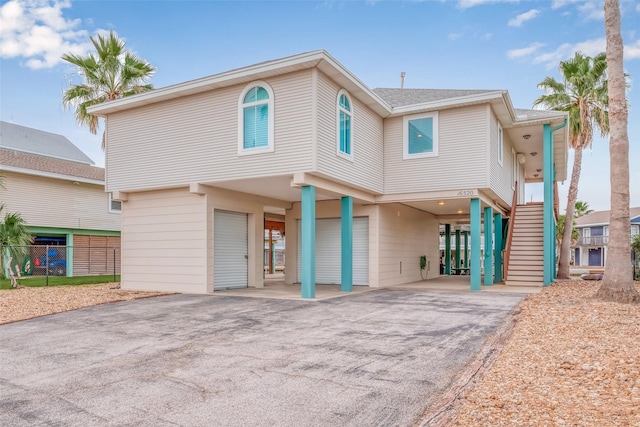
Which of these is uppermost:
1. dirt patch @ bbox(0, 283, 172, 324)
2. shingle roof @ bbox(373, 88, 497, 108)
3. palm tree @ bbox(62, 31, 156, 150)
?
palm tree @ bbox(62, 31, 156, 150)

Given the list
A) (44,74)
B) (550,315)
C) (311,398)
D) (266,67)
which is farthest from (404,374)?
(44,74)

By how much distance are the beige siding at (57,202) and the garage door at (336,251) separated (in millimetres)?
11713

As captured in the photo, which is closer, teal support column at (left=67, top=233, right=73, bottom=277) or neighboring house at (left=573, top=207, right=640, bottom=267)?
teal support column at (left=67, top=233, right=73, bottom=277)

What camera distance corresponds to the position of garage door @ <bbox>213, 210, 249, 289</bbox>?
39.9 feet

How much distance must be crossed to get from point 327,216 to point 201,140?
16.6ft

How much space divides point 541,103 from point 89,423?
1856 centimetres

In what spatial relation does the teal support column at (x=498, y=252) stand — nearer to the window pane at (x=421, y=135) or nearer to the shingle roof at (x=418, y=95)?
→ the shingle roof at (x=418, y=95)

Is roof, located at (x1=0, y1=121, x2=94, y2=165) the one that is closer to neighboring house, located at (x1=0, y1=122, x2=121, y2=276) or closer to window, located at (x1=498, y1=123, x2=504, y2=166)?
neighboring house, located at (x1=0, y1=122, x2=121, y2=276)

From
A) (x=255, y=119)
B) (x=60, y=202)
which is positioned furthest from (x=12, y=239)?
(x=255, y=119)

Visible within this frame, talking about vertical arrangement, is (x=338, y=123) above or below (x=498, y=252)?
above

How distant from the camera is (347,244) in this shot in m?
11.7

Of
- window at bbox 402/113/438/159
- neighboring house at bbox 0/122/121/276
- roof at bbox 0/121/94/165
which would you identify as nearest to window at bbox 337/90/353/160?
window at bbox 402/113/438/159

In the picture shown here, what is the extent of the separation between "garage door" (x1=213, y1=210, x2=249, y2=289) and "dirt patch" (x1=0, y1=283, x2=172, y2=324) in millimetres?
1703

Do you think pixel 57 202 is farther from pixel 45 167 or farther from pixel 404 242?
pixel 404 242
